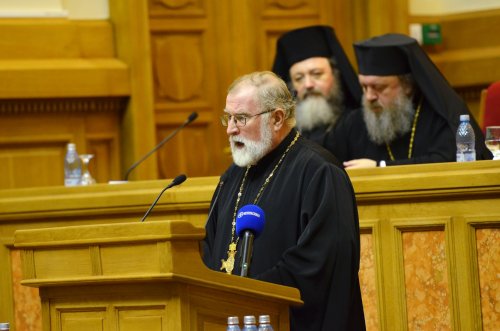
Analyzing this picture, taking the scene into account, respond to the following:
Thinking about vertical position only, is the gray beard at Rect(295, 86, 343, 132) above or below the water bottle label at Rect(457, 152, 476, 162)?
above

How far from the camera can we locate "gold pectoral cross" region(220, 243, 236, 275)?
5609 millimetres

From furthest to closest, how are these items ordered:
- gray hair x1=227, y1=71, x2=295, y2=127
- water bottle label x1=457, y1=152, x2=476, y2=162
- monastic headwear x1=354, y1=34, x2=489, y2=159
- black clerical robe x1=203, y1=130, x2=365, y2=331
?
monastic headwear x1=354, y1=34, x2=489, y2=159
water bottle label x1=457, y1=152, x2=476, y2=162
gray hair x1=227, y1=71, x2=295, y2=127
black clerical robe x1=203, y1=130, x2=365, y2=331

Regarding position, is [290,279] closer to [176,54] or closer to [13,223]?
[13,223]

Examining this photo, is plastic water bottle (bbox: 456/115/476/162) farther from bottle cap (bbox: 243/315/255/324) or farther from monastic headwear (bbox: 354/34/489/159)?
bottle cap (bbox: 243/315/255/324)

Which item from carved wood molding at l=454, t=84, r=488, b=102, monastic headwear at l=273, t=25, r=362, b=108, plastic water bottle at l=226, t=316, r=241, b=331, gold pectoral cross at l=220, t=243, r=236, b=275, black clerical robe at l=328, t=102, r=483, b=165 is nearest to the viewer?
plastic water bottle at l=226, t=316, r=241, b=331

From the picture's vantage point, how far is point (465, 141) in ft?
23.2

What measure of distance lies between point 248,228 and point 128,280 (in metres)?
0.88

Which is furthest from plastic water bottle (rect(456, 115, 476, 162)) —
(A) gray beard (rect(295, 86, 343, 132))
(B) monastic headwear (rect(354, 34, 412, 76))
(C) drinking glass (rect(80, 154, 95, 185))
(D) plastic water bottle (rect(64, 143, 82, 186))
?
(D) plastic water bottle (rect(64, 143, 82, 186))

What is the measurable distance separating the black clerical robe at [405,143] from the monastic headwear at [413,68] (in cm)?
7

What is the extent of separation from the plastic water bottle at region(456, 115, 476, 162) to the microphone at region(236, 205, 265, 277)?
2.16m

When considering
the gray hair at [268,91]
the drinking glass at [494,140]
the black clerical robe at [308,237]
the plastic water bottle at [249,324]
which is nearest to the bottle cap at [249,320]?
the plastic water bottle at [249,324]

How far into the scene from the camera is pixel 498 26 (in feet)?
31.7

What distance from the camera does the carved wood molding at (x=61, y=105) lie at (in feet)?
29.1

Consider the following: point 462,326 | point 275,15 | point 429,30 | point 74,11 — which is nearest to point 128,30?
A: point 74,11
